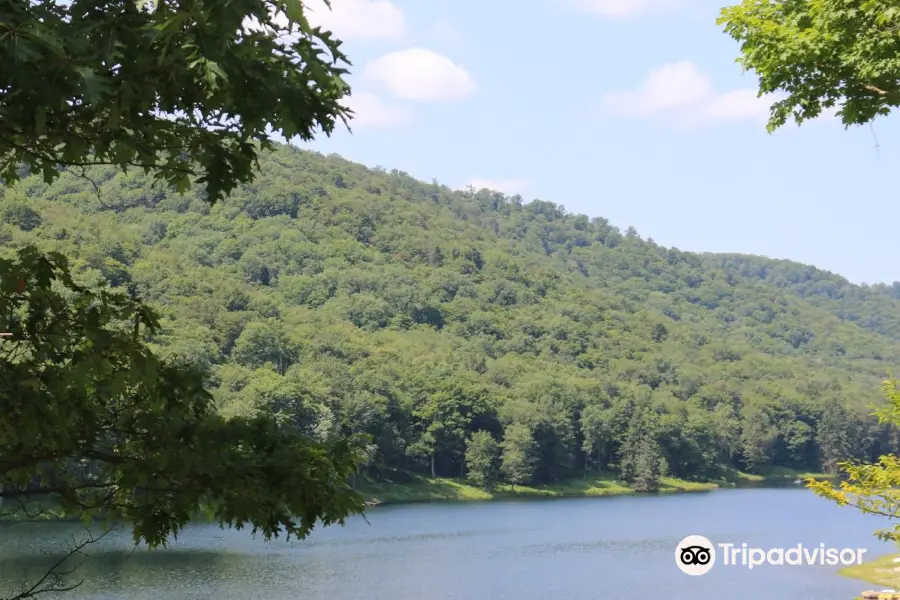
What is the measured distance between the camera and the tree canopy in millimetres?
5906

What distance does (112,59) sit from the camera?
9.37 ft

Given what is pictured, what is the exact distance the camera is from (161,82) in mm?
3219

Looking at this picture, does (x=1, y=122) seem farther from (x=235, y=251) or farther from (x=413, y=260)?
(x=413, y=260)

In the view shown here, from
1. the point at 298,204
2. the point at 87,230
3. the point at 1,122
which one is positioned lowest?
the point at 1,122

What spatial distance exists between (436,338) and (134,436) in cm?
9381

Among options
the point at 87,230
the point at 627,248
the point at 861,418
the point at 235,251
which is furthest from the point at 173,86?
the point at 627,248

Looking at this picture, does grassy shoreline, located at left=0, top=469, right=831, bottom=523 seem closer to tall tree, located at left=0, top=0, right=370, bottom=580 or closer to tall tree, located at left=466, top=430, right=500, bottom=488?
tall tree, located at left=466, top=430, right=500, bottom=488

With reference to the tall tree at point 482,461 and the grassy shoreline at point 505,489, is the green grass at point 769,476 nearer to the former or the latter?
the grassy shoreline at point 505,489

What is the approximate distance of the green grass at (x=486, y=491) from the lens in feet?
190

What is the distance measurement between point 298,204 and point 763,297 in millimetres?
91816

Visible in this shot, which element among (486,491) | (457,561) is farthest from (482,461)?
(457,561)

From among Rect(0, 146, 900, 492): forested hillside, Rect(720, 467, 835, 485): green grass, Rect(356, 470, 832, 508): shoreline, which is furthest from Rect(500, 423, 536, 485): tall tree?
Rect(720, 467, 835, 485): green grass

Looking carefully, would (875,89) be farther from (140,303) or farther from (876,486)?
(140,303)

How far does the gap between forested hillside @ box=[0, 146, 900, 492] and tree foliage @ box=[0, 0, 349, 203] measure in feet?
135
